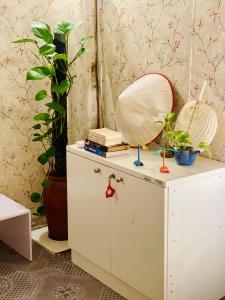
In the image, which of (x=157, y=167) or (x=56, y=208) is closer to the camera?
(x=157, y=167)

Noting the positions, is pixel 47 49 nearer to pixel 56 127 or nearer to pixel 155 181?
pixel 56 127

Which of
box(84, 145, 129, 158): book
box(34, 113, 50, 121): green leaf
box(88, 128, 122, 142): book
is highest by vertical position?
box(34, 113, 50, 121): green leaf

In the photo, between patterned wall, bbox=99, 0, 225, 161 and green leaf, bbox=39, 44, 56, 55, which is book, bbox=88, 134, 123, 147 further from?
green leaf, bbox=39, 44, 56, 55

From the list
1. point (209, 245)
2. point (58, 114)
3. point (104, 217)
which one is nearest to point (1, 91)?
point (58, 114)

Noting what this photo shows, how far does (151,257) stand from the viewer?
2.26 metres

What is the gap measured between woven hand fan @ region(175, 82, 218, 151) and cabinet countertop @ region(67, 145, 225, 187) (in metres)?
0.13

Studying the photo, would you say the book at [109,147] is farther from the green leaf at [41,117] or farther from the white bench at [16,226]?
the white bench at [16,226]

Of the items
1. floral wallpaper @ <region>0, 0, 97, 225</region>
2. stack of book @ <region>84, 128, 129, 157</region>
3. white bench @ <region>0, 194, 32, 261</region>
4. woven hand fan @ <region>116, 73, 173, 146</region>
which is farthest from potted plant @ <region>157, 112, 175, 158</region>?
white bench @ <region>0, 194, 32, 261</region>

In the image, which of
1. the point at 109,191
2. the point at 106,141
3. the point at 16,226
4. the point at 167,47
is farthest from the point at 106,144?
the point at 16,226

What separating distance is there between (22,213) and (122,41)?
122 centimetres

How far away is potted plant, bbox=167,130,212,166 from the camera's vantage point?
2311 mm

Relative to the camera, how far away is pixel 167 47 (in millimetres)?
2643

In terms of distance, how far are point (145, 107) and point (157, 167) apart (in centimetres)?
45

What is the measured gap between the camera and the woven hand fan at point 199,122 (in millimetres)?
2355
